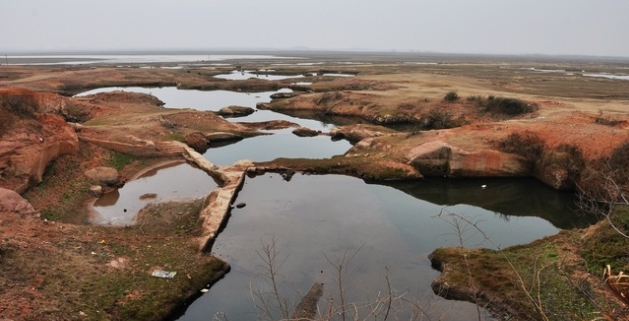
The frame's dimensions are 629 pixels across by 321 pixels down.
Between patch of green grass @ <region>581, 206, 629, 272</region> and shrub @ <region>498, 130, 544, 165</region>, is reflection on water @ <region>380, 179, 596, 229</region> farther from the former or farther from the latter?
patch of green grass @ <region>581, 206, 629, 272</region>

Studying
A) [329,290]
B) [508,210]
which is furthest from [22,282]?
[508,210]

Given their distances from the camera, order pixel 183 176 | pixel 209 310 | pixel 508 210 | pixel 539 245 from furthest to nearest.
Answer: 1. pixel 183 176
2. pixel 508 210
3. pixel 539 245
4. pixel 209 310

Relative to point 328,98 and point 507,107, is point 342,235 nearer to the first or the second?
point 507,107

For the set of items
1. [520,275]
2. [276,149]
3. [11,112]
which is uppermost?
A: [11,112]

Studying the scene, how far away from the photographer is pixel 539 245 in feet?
57.6

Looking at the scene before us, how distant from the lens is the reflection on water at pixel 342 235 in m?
15.7

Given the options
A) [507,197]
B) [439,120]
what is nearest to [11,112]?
[507,197]

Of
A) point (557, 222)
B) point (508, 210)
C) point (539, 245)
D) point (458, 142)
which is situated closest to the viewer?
point (539, 245)

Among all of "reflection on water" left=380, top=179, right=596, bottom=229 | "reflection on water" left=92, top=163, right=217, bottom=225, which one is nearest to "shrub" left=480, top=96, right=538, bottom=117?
"reflection on water" left=380, top=179, right=596, bottom=229

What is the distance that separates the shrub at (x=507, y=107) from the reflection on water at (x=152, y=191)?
1206 inches

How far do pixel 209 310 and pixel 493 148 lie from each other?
896 inches

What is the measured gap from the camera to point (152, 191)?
2533 cm

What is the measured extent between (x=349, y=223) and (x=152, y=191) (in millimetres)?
12052

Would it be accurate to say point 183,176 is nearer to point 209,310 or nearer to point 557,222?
point 209,310
